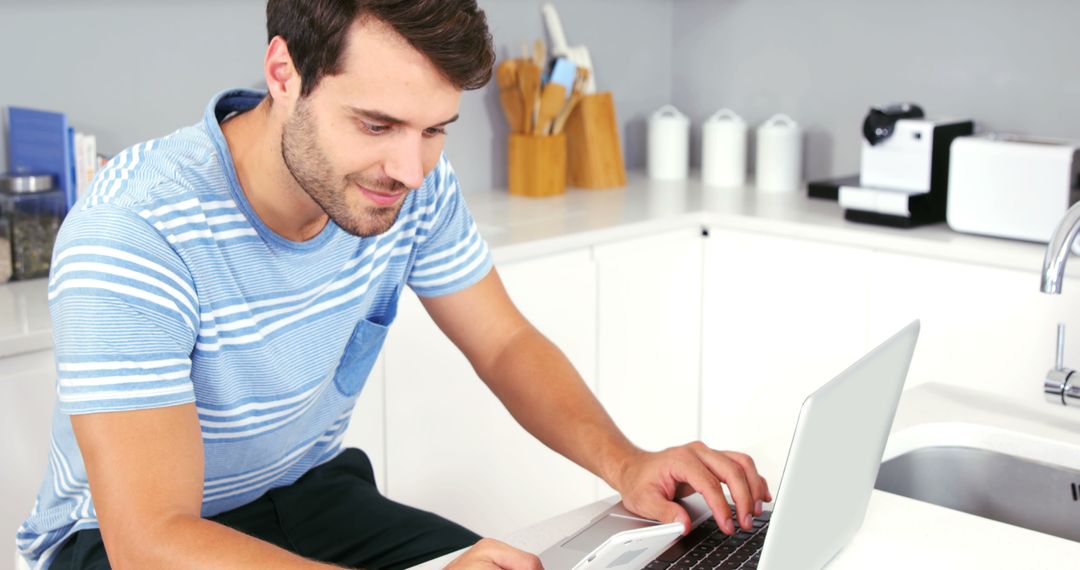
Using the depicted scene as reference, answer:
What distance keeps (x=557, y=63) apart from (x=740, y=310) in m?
0.71

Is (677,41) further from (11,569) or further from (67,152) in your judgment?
(11,569)

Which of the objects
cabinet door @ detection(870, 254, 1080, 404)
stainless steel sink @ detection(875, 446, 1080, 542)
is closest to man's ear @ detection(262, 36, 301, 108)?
stainless steel sink @ detection(875, 446, 1080, 542)

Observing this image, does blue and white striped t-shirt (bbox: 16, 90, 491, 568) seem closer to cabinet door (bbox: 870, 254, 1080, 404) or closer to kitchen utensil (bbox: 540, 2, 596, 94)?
cabinet door (bbox: 870, 254, 1080, 404)

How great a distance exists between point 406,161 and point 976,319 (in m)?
1.56

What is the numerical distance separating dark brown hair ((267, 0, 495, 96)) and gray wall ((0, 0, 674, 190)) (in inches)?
46.9

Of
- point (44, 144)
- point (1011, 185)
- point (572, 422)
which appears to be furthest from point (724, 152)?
point (572, 422)

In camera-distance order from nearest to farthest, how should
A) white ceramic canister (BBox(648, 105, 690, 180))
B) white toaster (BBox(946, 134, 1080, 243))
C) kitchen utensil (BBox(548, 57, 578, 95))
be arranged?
white toaster (BBox(946, 134, 1080, 243)) → kitchen utensil (BBox(548, 57, 578, 95)) → white ceramic canister (BBox(648, 105, 690, 180))

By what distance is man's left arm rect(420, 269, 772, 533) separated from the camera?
1255mm

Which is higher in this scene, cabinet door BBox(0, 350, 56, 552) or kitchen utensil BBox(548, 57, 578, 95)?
kitchen utensil BBox(548, 57, 578, 95)

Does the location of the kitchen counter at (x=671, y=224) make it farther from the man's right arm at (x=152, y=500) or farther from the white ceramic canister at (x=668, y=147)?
the man's right arm at (x=152, y=500)

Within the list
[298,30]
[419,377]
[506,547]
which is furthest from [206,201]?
[419,377]

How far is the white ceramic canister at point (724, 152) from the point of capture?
3.22m

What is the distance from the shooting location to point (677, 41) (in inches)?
140

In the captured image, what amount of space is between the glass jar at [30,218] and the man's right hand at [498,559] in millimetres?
1437
